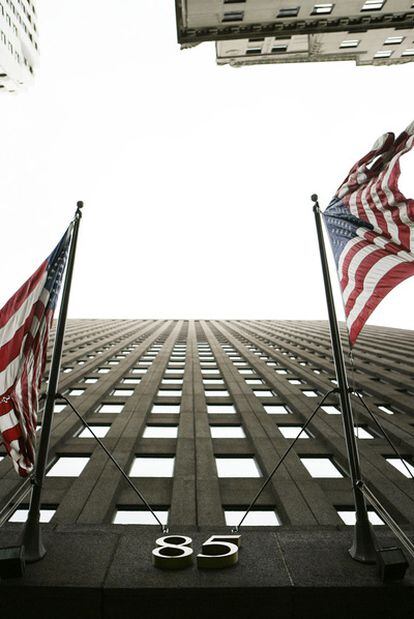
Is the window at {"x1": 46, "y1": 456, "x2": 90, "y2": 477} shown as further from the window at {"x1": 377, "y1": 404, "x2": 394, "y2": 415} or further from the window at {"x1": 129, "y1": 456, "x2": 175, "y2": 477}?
the window at {"x1": 377, "y1": 404, "x2": 394, "y2": 415}

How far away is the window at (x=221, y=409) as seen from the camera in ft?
76.4

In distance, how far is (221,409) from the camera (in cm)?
2394

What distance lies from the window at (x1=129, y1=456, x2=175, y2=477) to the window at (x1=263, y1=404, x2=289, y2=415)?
7.31m

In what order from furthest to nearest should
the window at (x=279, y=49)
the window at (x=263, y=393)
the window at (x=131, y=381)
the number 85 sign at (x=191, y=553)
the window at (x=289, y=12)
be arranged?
the window at (x=279, y=49), the window at (x=289, y=12), the window at (x=131, y=381), the window at (x=263, y=393), the number 85 sign at (x=191, y=553)

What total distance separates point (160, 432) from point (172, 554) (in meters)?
10.8

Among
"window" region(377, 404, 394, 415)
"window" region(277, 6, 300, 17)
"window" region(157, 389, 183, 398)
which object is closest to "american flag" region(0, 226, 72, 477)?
"window" region(157, 389, 183, 398)

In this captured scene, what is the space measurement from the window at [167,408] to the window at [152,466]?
5.15 m

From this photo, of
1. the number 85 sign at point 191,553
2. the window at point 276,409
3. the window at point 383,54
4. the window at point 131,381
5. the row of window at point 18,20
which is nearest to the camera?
the number 85 sign at point 191,553

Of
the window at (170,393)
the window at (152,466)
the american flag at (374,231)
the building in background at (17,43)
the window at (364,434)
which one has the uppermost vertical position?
the building in background at (17,43)

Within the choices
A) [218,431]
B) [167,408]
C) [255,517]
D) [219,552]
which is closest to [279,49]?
[167,408]

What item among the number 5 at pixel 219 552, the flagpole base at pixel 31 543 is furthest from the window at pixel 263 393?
the flagpole base at pixel 31 543

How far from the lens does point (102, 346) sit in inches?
1802

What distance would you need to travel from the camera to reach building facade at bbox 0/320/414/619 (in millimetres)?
9117

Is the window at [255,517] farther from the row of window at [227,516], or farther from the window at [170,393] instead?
the window at [170,393]
